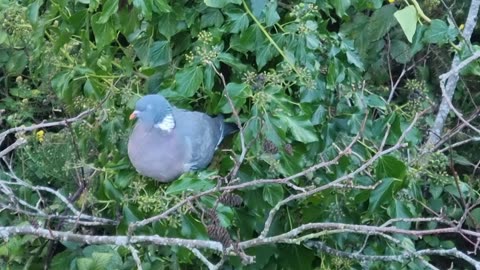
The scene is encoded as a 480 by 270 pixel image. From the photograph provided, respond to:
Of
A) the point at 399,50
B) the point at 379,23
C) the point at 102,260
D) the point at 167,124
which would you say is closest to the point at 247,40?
the point at 167,124

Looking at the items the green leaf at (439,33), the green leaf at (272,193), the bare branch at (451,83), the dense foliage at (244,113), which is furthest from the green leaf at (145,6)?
the bare branch at (451,83)

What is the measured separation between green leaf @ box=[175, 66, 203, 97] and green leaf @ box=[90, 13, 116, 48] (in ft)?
0.70

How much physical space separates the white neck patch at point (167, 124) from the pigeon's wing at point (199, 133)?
0.01 m

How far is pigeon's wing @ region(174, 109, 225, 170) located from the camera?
6.33 feet

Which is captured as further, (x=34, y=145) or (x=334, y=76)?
(x=34, y=145)

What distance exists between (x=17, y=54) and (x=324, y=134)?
4.40 ft

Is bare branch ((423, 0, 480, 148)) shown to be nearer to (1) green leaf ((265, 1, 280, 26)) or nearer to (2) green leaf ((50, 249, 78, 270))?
(1) green leaf ((265, 1, 280, 26))

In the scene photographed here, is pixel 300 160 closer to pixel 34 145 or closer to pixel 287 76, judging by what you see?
pixel 287 76

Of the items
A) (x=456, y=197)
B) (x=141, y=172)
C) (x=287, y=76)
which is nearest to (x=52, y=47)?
(x=141, y=172)

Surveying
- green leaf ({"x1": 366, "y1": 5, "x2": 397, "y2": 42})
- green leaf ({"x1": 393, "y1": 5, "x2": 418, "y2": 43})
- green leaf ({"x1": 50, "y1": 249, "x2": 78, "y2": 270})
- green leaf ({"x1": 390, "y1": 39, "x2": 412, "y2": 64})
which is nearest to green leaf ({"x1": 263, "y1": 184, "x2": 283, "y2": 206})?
green leaf ({"x1": 393, "y1": 5, "x2": 418, "y2": 43})

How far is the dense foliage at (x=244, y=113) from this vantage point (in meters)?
1.79

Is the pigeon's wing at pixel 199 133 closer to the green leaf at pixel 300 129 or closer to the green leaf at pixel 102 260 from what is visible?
the green leaf at pixel 300 129

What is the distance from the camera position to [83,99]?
2.08 meters

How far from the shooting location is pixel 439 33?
199 cm
